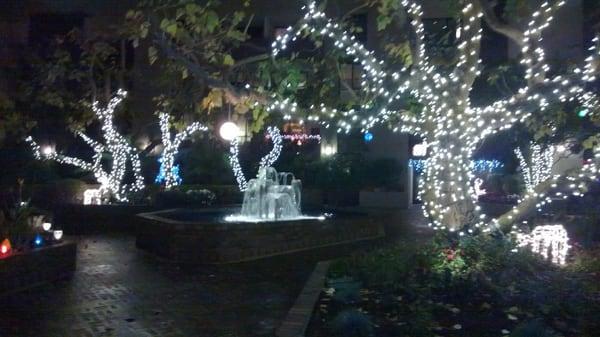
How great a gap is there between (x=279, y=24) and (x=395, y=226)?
11440 millimetres

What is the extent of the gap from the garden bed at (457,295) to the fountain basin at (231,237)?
2.61 m

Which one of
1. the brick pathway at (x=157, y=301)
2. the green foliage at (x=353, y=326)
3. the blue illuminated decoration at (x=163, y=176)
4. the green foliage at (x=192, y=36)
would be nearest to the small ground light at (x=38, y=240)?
Answer: the brick pathway at (x=157, y=301)

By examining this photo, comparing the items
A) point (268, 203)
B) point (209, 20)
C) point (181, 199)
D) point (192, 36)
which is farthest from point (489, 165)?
point (209, 20)

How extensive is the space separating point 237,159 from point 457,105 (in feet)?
52.3

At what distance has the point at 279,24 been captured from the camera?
27703mm

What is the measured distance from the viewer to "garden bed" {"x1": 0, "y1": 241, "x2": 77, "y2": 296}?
9.20 m

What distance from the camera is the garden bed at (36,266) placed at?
9203 mm

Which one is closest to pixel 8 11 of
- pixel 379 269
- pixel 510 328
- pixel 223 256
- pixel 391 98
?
pixel 223 256

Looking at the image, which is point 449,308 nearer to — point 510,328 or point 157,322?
point 510,328

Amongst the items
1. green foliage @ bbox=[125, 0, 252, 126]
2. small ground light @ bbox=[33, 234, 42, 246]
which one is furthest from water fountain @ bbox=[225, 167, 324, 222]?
small ground light @ bbox=[33, 234, 42, 246]

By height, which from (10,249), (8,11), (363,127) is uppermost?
(8,11)

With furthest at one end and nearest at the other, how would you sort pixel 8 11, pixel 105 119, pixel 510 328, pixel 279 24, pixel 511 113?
1. pixel 279 24
2. pixel 8 11
3. pixel 105 119
4. pixel 511 113
5. pixel 510 328

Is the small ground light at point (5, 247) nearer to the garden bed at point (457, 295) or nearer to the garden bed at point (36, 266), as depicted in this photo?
the garden bed at point (36, 266)

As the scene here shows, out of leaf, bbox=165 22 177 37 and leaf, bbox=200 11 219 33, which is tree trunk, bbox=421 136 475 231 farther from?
leaf, bbox=165 22 177 37
